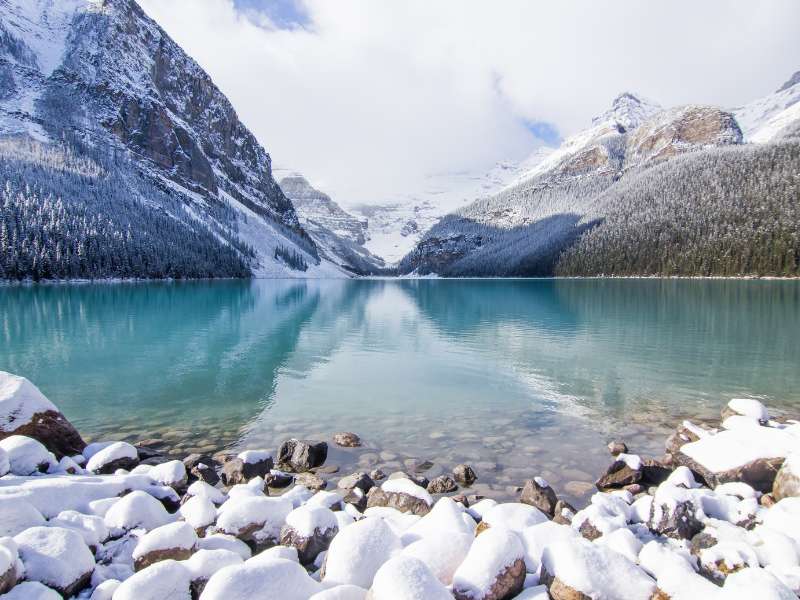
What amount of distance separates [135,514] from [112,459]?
3536mm

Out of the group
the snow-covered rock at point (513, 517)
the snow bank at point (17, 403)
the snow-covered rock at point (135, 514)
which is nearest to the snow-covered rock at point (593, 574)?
the snow-covered rock at point (513, 517)

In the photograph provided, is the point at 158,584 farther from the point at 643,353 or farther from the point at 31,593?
the point at 643,353

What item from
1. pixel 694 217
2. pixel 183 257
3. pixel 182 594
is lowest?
pixel 182 594

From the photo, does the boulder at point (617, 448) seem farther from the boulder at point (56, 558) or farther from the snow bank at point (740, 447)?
the boulder at point (56, 558)

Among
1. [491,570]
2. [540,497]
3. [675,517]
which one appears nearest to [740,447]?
[675,517]

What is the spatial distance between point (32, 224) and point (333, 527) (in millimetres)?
130219

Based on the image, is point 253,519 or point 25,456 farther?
point 25,456

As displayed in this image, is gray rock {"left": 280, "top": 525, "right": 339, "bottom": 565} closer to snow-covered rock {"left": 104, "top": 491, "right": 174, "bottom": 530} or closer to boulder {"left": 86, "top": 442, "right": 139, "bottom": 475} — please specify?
snow-covered rock {"left": 104, "top": 491, "right": 174, "bottom": 530}

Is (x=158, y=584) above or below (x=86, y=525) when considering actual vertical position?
above

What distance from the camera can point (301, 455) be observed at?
10.6 m

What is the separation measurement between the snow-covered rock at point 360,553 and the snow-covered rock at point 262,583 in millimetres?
394

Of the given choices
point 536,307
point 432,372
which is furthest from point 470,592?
point 536,307

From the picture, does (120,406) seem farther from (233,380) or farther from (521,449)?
(521,449)

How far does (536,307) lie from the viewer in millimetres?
54312
